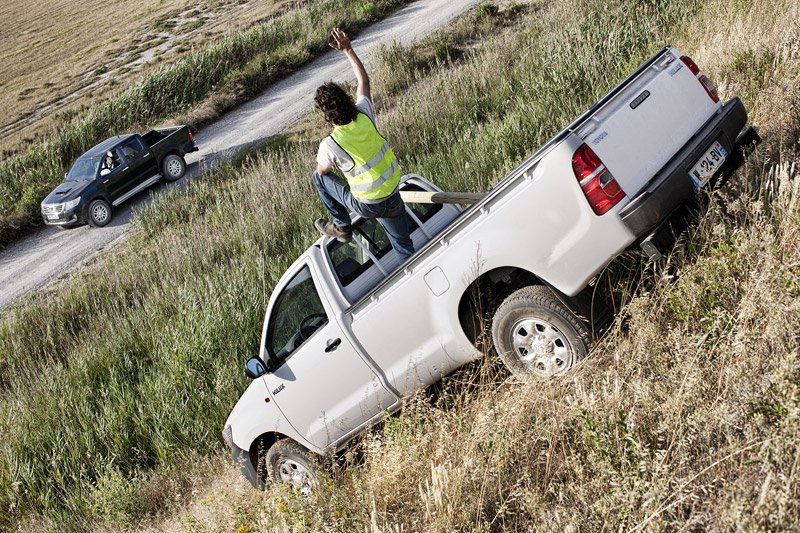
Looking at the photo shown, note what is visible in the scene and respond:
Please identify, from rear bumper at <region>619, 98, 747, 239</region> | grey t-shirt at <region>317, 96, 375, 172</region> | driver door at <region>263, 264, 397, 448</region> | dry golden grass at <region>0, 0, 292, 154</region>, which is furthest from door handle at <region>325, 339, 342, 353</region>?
dry golden grass at <region>0, 0, 292, 154</region>

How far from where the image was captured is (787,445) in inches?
125

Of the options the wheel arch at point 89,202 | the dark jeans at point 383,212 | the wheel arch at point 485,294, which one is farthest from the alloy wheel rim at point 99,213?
the wheel arch at point 485,294

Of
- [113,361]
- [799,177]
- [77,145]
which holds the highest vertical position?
[77,145]

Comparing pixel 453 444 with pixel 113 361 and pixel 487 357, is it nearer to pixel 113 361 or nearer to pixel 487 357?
pixel 487 357

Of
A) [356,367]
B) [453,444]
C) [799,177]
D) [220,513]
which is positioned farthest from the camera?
[356,367]

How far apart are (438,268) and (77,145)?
833 inches

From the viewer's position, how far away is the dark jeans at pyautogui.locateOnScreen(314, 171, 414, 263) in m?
6.22

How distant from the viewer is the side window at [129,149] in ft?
64.6

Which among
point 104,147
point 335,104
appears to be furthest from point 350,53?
point 104,147

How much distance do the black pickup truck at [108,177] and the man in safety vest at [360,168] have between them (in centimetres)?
1466

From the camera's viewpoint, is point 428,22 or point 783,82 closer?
point 783,82

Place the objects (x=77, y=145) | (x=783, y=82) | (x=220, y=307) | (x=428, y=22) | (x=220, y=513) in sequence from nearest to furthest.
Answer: (x=220, y=513)
(x=783, y=82)
(x=220, y=307)
(x=77, y=145)
(x=428, y=22)

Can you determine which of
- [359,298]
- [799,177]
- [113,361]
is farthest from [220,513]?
[113,361]

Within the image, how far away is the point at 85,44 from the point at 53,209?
27.5m
